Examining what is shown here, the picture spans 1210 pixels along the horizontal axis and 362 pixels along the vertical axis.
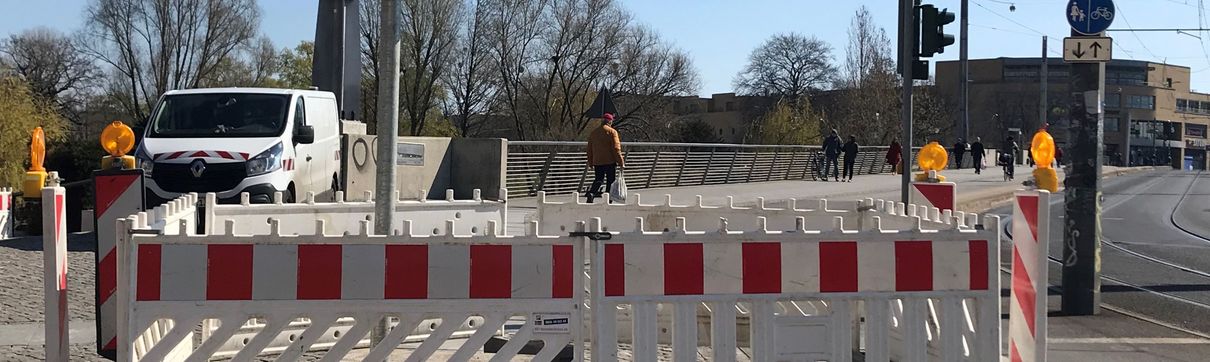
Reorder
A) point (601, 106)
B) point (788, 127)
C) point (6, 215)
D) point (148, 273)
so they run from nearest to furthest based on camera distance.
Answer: point (148, 273) < point (6, 215) < point (601, 106) < point (788, 127)

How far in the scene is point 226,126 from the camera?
14.1m

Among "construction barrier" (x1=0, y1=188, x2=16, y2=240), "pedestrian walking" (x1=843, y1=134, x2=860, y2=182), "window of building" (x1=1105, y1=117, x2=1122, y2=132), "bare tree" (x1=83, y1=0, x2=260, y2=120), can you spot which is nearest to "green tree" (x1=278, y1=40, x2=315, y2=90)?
"bare tree" (x1=83, y1=0, x2=260, y2=120)

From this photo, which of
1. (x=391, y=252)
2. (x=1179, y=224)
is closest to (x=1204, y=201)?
(x=1179, y=224)

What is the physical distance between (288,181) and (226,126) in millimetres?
1039

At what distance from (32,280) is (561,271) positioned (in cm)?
694

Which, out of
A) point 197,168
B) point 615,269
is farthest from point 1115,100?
point 615,269

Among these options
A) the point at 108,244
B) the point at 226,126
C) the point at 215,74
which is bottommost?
the point at 108,244

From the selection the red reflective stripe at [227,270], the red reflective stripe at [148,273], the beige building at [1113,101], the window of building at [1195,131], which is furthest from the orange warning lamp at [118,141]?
the window of building at [1195,131]

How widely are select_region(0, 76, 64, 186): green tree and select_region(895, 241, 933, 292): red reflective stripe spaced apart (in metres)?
40.0

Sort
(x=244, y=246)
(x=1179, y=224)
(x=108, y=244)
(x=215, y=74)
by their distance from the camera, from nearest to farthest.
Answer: (x=244, y=246) → (x=108, y=244) → (x=1179, y=224) → (x=215, y=74)

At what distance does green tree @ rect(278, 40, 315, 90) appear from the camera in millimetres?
63531

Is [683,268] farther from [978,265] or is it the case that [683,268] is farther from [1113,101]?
[1113,101]

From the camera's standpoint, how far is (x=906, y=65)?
12.3 m

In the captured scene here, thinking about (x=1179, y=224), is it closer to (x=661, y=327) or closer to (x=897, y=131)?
(x=661, y=327)
